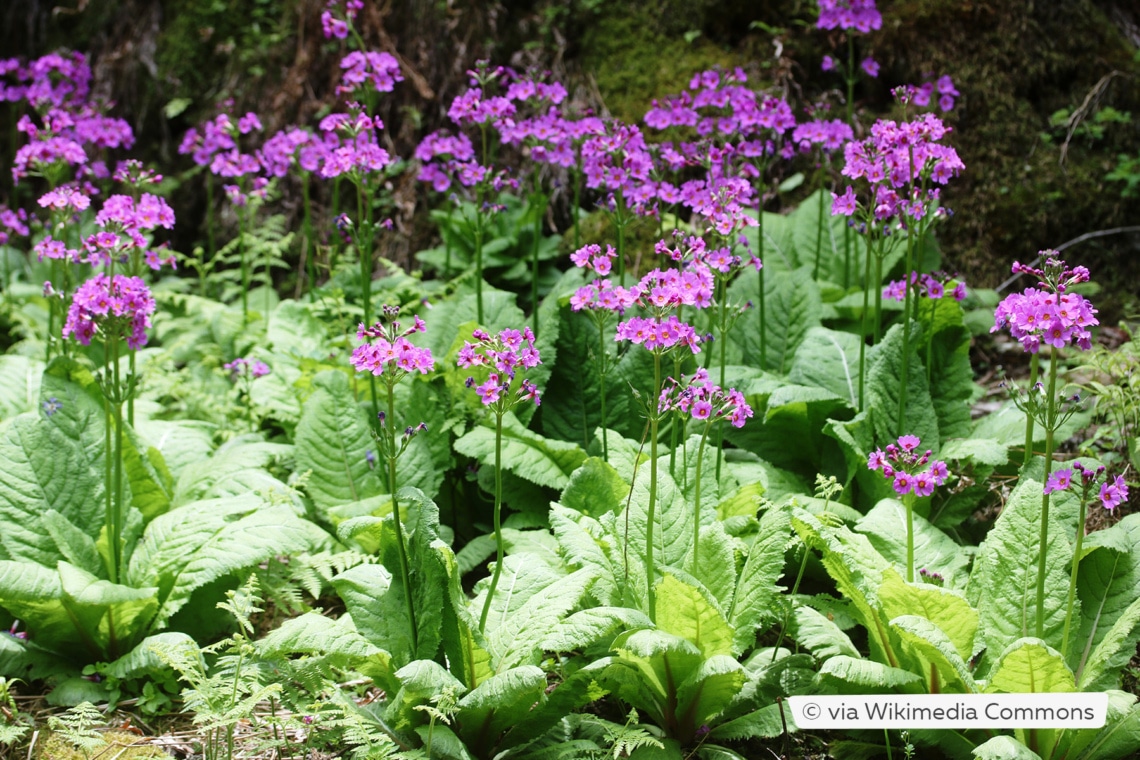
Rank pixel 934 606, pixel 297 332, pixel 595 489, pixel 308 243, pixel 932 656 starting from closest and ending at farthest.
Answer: pixel 932 656 → pixel 934 606 → pixel 595 489 → pixel 308 243 → pixel 297 332

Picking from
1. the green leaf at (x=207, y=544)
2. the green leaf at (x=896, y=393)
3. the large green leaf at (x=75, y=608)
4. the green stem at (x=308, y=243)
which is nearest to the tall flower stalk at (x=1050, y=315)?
the green leaf at (x=896, y=393)

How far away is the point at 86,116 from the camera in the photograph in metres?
6.30

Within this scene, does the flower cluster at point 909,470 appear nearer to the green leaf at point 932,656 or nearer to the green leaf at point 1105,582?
the green leaf at point 932,656

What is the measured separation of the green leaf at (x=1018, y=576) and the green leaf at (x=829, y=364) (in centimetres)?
117

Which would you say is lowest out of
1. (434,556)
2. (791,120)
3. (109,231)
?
(434,556)

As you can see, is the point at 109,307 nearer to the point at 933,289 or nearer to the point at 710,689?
the point at 710,689

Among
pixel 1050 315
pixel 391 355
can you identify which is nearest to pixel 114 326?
pixel 391 355

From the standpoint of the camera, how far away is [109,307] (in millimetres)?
3178

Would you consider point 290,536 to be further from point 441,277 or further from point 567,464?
point 441,277

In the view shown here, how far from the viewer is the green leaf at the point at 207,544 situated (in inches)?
128

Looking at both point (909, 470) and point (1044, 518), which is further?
point (909, 470)

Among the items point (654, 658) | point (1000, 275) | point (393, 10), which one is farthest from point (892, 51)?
point (654, 658)

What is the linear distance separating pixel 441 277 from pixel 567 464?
2391mm

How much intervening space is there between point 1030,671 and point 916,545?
75cm
